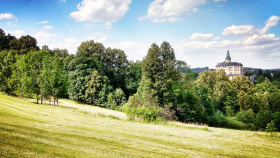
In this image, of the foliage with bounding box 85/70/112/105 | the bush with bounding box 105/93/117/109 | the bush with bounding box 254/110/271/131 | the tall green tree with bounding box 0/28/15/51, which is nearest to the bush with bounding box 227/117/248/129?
the bush with bounding box 254/110/271/131

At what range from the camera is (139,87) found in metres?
49.0

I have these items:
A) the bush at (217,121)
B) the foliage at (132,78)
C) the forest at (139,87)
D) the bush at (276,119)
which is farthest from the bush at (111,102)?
the bush at (276,119)

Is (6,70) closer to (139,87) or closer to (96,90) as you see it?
(96,90)

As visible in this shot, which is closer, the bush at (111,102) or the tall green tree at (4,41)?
the bush at (111,102)

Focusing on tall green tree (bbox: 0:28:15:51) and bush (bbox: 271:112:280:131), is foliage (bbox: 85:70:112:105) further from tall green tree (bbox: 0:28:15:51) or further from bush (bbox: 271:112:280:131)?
bush (bbox: 271:112:280:131)

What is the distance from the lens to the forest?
120ft

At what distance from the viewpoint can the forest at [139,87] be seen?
36.6 metres

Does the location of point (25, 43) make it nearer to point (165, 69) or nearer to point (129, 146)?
point (165, 69)

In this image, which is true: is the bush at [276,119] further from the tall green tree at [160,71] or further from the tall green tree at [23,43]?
the tall green tree at [23,43]

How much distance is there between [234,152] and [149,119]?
15593 mm

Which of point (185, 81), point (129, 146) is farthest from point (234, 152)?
point (185, 81)

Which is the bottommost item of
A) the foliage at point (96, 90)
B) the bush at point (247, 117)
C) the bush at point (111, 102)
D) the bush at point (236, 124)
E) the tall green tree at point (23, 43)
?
the bush at point (236, 124)

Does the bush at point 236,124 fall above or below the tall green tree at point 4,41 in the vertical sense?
below

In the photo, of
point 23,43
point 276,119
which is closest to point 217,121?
point 276,119
